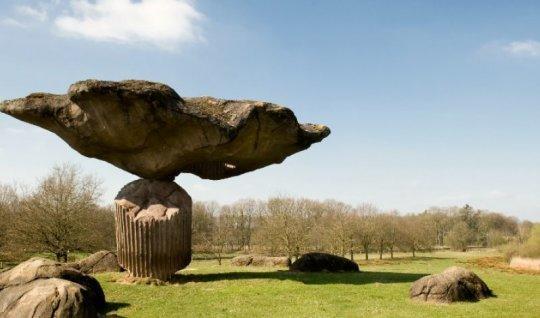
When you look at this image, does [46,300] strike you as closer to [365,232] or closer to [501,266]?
[501,266]

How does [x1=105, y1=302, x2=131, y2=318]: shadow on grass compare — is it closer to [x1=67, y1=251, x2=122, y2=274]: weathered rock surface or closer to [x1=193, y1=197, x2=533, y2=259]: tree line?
[x1=67, y1=251, x2=122, y2=274]: weathered rock surface

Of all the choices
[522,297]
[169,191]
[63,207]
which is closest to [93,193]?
[63,207]

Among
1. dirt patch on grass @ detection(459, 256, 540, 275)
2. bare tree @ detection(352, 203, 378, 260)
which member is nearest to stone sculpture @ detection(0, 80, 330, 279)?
dirt patch on grass @ detection(459, 256, 540, 275)

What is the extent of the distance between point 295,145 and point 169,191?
616 centimetres

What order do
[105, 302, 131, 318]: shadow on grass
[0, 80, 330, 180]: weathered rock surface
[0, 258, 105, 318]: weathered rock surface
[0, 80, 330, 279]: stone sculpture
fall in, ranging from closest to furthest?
[0, 258, 105, 318]: weathered rock surface < [105, 302, 131, 318]: shadow on grass < [0, 80, 330, 180]: weathered rock surface < [0, 80, 330, 279]: stone sculpture

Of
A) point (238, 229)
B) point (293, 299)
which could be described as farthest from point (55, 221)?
point (238, 229)

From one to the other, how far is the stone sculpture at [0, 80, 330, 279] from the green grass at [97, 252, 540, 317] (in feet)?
5.95

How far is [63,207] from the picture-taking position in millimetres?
36594

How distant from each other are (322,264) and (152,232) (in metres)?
10.0

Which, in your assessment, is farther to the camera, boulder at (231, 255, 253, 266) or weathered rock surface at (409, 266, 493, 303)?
boulder at (231, 255, 253, 266)

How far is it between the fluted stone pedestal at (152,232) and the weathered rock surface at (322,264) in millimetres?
7307

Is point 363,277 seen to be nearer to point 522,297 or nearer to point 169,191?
point 522,297

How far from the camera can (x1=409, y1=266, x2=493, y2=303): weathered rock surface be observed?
1619 cm

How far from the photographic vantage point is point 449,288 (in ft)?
53.4
